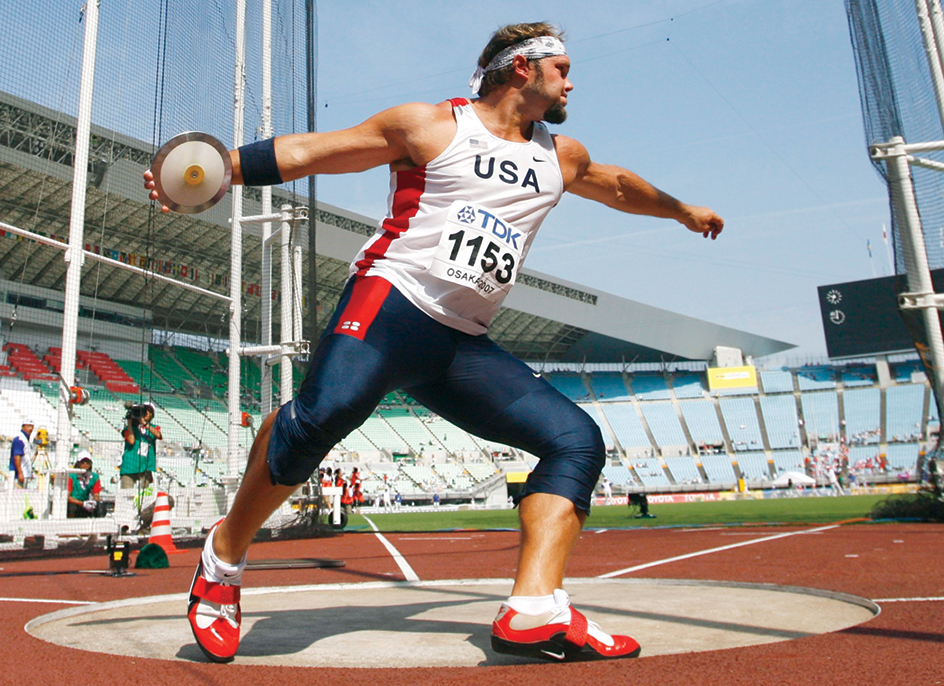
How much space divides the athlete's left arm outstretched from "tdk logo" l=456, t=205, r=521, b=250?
421 mm

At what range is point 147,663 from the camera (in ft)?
6.38

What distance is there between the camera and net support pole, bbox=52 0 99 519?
8023 millimetres

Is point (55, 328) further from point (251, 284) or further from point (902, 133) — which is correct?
point (902, 133)

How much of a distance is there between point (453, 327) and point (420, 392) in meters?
0.30

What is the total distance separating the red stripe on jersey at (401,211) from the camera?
90.3 inches

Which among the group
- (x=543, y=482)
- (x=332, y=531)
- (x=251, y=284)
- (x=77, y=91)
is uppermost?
(x=77, y=91)

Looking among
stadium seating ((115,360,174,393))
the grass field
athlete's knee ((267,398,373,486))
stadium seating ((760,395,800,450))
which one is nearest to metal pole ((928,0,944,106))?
the grass field

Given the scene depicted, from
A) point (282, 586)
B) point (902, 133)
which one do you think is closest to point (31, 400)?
point (282, 586)

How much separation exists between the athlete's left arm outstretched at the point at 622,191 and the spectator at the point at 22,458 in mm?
10125

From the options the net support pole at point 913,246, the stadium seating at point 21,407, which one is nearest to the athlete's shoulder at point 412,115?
the net support pole at point 913,246

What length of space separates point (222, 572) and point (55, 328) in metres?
28.0

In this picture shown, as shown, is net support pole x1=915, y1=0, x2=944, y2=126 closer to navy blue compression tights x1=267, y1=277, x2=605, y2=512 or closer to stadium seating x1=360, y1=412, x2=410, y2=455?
navy blue compression tights x1=267, y1=277, x2=605, y2=512

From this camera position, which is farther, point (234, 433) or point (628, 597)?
point (234, 433)

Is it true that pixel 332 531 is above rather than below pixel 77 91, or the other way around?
below
